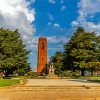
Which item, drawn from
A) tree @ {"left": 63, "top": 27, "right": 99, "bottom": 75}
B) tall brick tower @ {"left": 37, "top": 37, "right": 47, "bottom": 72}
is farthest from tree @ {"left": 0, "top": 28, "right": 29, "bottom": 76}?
tall brick tower @ {"left": 37, "top": 37, "right": 47, "bottom": 72}

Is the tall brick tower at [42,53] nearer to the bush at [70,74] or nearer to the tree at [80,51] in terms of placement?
the tree at [80,51]

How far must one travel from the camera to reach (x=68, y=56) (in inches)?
2975

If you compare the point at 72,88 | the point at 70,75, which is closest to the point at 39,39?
the point at 70,75

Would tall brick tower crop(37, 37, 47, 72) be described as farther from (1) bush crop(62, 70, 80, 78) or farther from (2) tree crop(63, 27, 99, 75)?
(1) bush crop(62, 70, 80, 78)

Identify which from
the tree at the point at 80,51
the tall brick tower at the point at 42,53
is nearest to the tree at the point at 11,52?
the tree at the point at 80,51

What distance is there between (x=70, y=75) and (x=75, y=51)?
588 cm

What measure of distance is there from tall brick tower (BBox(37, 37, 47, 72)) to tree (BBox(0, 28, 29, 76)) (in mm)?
Answer: 18301

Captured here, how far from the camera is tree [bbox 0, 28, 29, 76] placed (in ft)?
199

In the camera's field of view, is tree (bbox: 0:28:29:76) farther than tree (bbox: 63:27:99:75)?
No

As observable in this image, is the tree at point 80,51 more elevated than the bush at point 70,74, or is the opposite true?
the tree at point 80,51

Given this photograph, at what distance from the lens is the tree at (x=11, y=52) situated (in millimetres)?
60750

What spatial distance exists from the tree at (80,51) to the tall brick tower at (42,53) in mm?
16754

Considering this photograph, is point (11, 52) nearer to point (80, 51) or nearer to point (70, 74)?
point (70, 74)

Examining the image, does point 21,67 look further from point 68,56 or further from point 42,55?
point 42,55
